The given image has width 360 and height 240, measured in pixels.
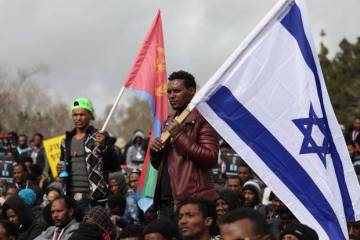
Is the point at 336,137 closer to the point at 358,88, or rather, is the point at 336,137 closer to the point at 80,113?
the point at 80,113

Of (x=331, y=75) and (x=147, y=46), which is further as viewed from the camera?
(x=331, y=75)

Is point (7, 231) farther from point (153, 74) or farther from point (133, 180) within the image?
point (133, 180)

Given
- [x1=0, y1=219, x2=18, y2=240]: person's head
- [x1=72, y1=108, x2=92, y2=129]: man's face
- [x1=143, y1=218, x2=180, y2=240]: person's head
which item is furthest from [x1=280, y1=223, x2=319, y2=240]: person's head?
[x1=0, y1=219, x2=18, y2=240]: person's head

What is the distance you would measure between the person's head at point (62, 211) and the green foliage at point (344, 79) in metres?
31.6

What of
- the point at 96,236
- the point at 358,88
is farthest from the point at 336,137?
the point at 358,88

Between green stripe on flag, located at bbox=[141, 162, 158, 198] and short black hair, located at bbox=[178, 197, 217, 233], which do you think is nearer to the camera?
short black hair, located at bbox=[178, 197, 217, 233]

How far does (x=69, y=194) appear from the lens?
1062 cm

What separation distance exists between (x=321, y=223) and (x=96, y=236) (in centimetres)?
231

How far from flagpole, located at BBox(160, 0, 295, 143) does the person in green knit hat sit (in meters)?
2.09

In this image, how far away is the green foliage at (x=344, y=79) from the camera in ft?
140

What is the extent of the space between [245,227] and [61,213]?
418cm

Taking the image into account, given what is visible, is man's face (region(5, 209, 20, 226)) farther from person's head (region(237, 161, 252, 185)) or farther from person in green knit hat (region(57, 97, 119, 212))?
person's head (region(237, 161, 252, 185))

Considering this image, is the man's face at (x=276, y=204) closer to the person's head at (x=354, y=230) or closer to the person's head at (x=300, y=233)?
the person's head at (x=354, y=230)

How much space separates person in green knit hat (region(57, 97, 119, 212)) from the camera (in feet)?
34.0
